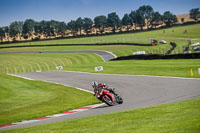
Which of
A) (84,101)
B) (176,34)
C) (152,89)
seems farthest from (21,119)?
(176,34)

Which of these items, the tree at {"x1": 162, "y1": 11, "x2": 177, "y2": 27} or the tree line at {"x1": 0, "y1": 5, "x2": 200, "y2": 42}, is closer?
the tree at {"x1": 162, "y1": 11, "x2": 177, "y2": 27}

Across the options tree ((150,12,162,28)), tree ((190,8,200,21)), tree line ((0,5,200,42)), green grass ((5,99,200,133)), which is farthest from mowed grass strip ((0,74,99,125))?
tree ((150,12,162,28))

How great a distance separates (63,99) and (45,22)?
177m

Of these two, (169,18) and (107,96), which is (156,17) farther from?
(107,96)

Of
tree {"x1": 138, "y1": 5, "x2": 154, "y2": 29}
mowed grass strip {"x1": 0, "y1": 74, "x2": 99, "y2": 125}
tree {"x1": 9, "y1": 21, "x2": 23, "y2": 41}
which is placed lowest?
mowed grass strip {"x1": 0, "y1": 74, "x2": 99, "y2": 125}

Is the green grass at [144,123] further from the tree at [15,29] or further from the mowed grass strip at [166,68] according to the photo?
the tree at [15,29]

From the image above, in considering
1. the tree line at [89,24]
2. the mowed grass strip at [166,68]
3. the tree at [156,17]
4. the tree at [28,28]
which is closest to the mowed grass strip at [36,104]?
the mowed grass strip at [166,68]

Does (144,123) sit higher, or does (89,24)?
(89,24)

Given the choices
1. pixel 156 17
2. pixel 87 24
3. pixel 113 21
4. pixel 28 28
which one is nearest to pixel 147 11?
pixel 156 17

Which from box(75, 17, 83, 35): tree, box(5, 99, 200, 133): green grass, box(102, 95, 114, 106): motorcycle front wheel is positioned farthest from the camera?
box(75, 17, 83, 35): tree

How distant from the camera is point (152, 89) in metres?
18.7

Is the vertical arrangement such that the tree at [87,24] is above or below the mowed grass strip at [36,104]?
above

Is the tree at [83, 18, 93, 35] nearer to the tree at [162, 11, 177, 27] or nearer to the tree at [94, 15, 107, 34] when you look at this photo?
the tree at [94, 15, 107, 34]

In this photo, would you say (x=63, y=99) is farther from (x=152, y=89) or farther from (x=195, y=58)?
(x=195, y=58)
